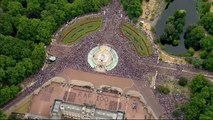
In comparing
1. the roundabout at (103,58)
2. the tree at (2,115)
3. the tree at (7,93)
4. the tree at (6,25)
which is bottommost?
the tree at (2,115)

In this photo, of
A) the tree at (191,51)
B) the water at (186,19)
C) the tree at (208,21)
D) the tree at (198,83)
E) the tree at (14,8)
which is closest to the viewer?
the tree at (198,83)

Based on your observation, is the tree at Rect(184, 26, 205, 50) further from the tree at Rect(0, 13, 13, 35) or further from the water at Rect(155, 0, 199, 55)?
the tree at Rect(0, 13, 13, 35)

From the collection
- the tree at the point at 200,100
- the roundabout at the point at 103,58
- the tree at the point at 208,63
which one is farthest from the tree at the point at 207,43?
the roundabout at the point at 103,58

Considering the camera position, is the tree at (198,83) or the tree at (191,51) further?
the tree at (191,51)

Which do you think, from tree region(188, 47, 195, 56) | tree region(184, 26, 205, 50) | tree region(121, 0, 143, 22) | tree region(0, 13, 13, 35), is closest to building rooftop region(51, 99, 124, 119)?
tree region(0, 13, 13, 35)

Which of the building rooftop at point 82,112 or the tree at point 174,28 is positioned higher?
the tree at point 174,28

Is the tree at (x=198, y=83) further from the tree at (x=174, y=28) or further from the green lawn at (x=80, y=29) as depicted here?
the green lawn at (x=80, y=29)

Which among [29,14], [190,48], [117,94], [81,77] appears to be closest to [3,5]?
[29,14]
